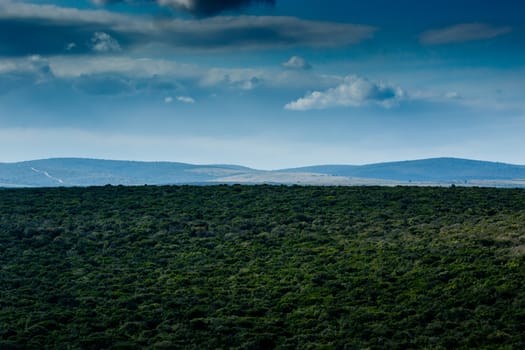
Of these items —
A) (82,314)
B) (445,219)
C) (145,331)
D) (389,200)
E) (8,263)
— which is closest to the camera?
(145,331)

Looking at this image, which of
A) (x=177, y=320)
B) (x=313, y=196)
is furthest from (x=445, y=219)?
(x=177, y=320)

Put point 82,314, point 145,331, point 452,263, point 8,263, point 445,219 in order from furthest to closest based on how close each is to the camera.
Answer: point 445,219
point 8,263
point 452,263
point 82,314
point 145,331

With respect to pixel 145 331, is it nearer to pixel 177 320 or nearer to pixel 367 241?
pixel 177 320

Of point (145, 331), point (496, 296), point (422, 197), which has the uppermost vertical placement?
point (422, 197)

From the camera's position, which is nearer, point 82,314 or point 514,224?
point 82,314

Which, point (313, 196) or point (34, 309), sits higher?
point (313, 196)

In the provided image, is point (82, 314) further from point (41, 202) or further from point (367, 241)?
point (41, 202)

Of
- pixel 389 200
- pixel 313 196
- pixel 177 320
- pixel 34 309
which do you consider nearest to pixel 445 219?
pixel 389 200
